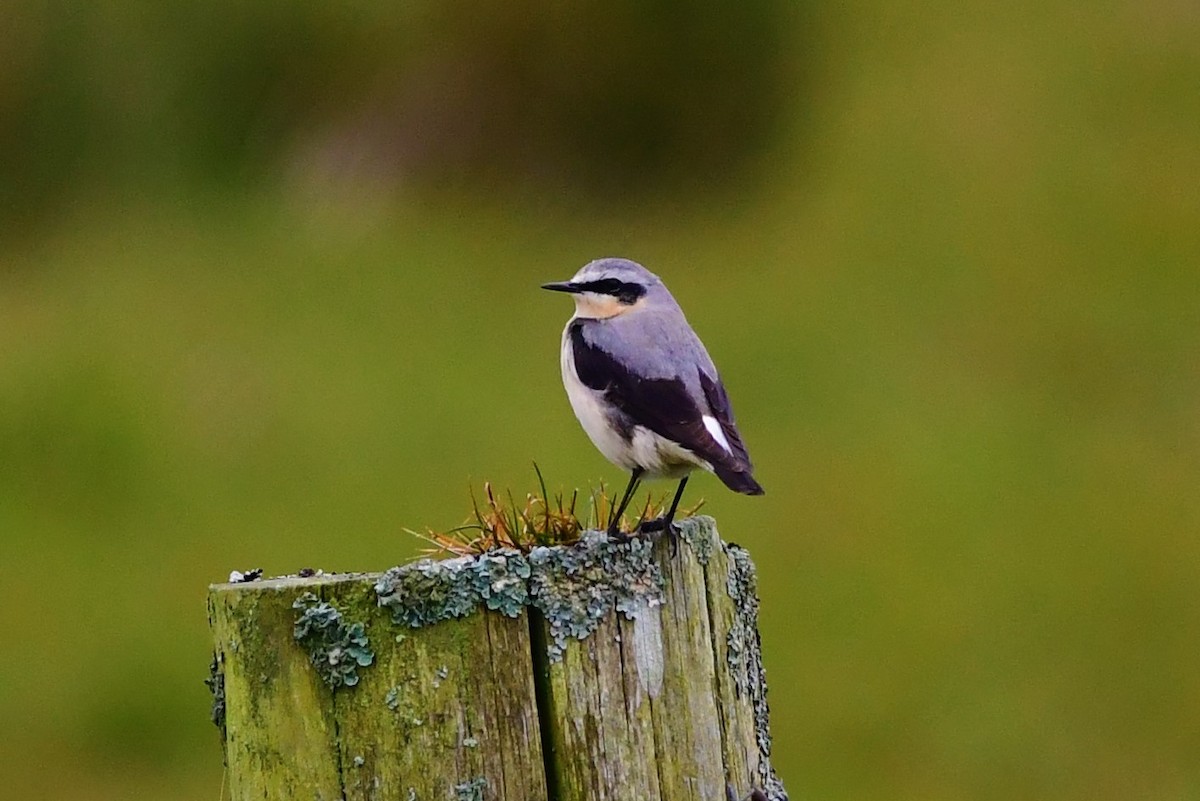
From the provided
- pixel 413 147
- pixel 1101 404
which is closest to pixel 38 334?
pixel 413 147

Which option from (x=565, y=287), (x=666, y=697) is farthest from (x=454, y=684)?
(x=565, y=287)

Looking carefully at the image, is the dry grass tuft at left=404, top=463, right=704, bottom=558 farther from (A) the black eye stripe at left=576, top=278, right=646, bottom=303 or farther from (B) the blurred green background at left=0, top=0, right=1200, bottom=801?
(B) the blurred green background at left=0, top=0, right=1200, bottom=801

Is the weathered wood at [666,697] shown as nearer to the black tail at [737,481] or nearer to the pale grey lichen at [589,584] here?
the pale grey lichen at [589,584]

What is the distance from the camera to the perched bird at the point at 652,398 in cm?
498

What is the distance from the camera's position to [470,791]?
3.43 metres

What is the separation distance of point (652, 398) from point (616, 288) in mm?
811

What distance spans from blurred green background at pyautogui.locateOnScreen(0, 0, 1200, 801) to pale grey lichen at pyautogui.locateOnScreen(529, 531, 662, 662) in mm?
5706

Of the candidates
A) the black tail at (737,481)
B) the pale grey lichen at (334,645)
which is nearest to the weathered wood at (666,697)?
the pale grey lichen at (334,645)

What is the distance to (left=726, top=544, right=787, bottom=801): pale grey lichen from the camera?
3.77 meters

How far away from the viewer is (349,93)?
582 inches

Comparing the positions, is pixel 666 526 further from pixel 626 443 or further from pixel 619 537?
pixel 626 443

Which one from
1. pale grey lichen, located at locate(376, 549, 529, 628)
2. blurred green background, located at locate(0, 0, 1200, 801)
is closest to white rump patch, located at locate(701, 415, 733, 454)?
pale grey lichen, located at locate(376, 549, 529, 628)

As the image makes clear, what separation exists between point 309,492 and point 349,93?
4776 mm

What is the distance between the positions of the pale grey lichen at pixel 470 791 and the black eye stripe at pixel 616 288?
2.60 m
